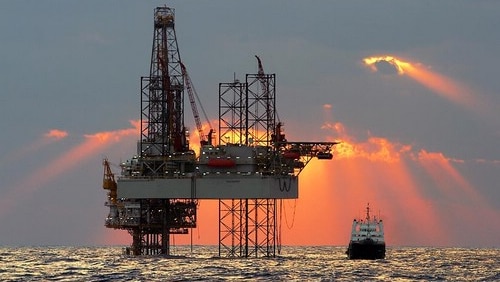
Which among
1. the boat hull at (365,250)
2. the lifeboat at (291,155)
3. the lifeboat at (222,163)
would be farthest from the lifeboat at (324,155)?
the boat hull at (365,250)

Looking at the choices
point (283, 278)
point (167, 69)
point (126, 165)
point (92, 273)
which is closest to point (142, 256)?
point (126, 165)

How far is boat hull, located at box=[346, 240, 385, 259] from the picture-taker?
438 feet

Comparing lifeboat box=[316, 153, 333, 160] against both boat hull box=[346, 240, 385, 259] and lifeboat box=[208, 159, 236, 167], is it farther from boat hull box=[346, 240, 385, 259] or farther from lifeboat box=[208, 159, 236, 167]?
boat hull box=[346, 240, 385, 259]

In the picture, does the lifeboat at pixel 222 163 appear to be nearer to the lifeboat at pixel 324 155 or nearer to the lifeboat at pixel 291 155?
the lifeboat at pixel 291 155

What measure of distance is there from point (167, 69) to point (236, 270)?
1296 inches

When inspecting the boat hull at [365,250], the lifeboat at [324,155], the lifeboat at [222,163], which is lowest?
the boat hull at [365,250]

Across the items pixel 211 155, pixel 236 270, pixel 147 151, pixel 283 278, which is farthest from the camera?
pixel 147 151

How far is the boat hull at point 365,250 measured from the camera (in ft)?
438

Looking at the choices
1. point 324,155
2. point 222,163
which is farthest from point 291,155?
point 222,163

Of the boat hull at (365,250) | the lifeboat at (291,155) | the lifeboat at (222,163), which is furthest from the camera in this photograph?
the boat hull at (365,250)

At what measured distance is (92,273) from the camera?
89500mm

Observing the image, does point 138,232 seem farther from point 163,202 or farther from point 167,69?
point 167,69

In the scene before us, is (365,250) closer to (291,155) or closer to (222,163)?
(291,155)

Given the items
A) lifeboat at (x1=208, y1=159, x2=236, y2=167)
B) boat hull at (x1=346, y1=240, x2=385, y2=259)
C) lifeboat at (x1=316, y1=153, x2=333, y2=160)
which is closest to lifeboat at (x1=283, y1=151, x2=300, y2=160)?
lifeboat at (x1=316, y1=153, x2=333, y2=160)
